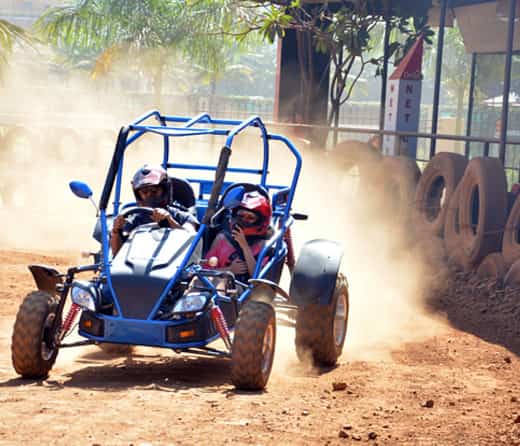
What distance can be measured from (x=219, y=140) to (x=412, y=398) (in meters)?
23.6

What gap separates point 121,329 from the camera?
641 centimetres

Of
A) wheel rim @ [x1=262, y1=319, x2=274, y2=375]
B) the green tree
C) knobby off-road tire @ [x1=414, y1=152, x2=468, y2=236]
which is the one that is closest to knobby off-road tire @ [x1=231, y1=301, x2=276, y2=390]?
wheel rim @ [x1=262, y1=319, x2=274, y2=375]

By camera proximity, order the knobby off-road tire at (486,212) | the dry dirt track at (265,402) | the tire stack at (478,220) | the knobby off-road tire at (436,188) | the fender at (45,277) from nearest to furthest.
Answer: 1. the dry dirt track at (265,402)
2. the fender at (45,277)
3. the tire stack at (478,220)
4. the knobby off-road tire at (486,212)
5. the knobby off-road tire at (436,188)

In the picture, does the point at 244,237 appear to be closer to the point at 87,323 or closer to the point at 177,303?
the point at 177,303

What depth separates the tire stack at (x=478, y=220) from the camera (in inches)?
452

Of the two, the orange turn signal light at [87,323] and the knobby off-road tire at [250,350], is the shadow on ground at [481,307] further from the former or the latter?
the orange turn signal light at [87,323]

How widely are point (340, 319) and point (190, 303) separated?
5.74 ft

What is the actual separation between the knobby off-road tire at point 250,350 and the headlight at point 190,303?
9.9 inches

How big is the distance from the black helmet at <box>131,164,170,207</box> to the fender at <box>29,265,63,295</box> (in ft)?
2.84

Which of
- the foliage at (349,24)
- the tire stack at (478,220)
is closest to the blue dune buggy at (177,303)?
the tire stack at (478,220)

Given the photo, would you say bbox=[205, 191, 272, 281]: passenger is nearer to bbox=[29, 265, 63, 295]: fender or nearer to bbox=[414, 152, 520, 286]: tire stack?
bbox=[29, 265, 63, 295]: fender

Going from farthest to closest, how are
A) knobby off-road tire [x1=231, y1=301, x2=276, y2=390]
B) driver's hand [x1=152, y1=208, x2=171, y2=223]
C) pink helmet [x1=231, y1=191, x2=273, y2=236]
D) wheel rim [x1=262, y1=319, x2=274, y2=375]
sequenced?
pink helmet [x1=231, y1=191, x2=273, y2=236], driver's hand [x1=152, y1=208, x2=171, y2=223], wheel rim [x1=262, y1=319, x2=274, y2=375], knobby off-road tire [x1=231, y1=301, x2=276, y2=390]

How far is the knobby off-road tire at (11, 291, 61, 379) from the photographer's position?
6.40 m

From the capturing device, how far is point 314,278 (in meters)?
7.43
